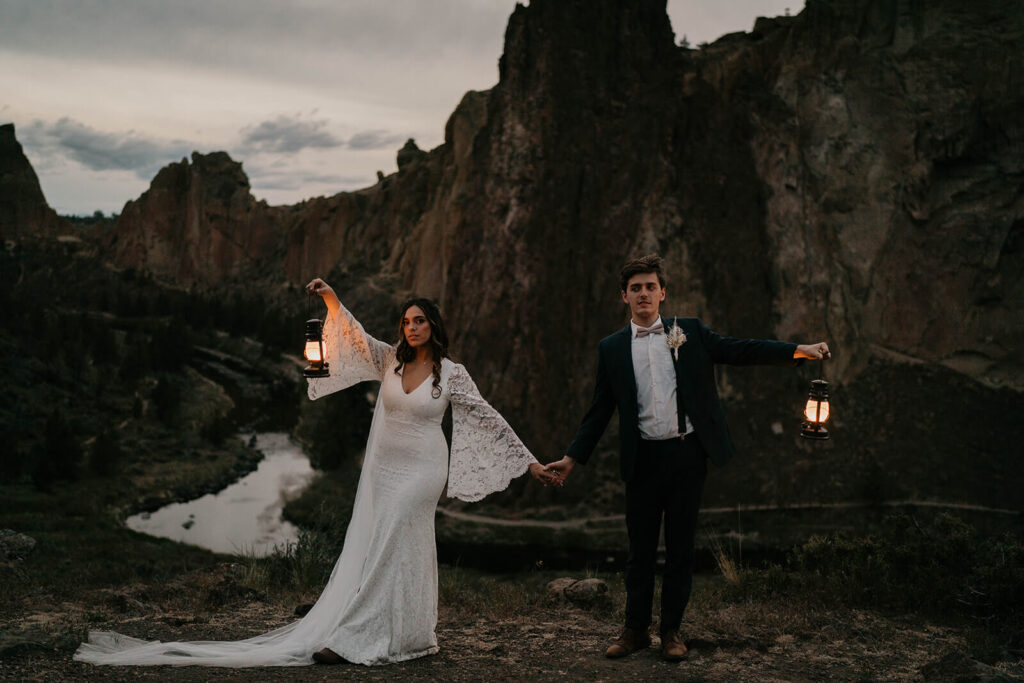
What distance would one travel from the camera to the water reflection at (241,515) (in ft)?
87.6

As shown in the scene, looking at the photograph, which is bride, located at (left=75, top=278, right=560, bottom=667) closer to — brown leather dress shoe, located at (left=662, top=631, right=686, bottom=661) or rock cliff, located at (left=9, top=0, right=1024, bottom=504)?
brown leather dress shoe, located at (left=662, top=631, right=686, bottom=661)

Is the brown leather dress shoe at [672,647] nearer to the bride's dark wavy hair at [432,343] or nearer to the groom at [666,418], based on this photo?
the groom at [666,418]

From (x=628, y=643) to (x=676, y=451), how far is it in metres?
1.22

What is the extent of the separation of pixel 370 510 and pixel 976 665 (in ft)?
11.2

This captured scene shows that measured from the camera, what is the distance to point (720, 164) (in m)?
35.5

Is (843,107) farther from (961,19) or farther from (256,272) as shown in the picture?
(256,272)

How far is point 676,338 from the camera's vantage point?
4.78 metres

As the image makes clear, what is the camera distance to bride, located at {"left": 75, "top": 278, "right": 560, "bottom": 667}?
15.8ft

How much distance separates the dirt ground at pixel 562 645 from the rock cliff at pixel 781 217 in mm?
24890

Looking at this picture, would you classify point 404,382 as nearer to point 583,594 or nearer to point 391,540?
point 391,540

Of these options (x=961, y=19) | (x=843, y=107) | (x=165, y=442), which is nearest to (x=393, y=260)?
A: (x=165, y=442)

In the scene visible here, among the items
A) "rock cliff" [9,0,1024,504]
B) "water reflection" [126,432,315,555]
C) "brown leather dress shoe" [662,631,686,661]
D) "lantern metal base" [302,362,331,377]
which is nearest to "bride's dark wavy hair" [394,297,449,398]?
"lantern metal base" [302,362,331,377]

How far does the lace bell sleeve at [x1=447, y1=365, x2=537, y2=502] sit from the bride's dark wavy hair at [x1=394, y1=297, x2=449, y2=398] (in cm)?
15

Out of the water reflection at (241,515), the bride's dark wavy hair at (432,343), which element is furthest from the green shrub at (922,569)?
the water reflection at (241,515)
